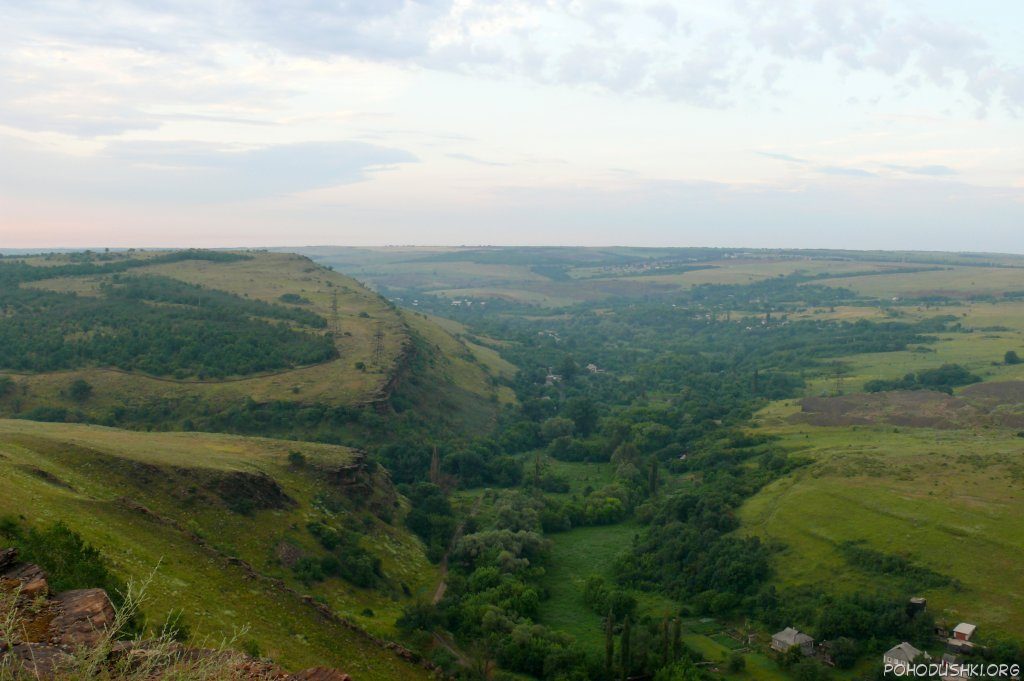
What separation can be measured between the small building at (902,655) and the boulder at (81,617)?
119 ft

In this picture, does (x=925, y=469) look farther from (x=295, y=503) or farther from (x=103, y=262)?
(x=103, y=262)

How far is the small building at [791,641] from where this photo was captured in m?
40.9

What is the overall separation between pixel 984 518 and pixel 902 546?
6.22 meters

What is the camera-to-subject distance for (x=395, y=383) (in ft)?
291

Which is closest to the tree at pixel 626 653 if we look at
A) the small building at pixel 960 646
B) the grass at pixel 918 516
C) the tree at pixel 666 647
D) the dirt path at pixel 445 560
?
the tree at pixel 666 647

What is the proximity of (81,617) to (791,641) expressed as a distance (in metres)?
36.1

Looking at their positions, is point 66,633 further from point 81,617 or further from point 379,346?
point 379,346

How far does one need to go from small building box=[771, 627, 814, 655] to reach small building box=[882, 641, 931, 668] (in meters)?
3.75

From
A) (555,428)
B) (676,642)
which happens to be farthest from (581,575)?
(555,428)

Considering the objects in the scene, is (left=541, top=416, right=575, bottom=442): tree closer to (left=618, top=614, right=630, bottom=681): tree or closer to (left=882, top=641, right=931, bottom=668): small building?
(left=618, top=614, right=630, bottom=681): tree

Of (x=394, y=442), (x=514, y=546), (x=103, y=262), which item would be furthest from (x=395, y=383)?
(x=103, y=262)

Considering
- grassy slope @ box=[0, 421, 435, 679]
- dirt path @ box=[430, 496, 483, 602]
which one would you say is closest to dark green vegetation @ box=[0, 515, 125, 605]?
grassy slope @ box=[0, 421, 435, 679]

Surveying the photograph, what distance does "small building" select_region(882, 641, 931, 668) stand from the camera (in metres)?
37.9

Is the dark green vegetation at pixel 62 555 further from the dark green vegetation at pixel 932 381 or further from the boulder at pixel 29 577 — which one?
the dark green vegetation at pixel 932 381
